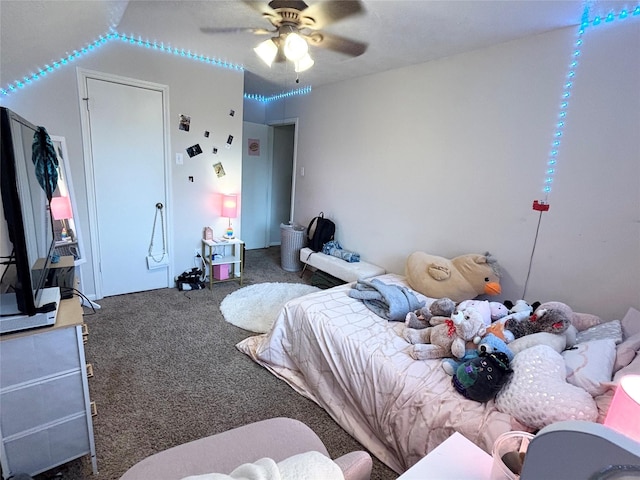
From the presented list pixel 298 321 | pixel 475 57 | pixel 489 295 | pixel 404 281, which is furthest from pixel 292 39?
pixel 489 295

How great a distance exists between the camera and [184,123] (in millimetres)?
3379

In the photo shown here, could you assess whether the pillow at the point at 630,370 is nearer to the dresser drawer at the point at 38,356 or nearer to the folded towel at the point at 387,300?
the folded towel at the point at 387,300

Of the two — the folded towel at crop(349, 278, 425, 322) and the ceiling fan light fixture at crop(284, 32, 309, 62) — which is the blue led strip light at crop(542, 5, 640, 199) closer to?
the folded towel at crop(349, 278, 425, 322)

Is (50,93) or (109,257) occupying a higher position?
(50,93)

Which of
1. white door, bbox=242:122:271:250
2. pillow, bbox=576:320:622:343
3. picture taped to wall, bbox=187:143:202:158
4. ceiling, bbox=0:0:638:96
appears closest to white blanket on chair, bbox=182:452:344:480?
pillow, bbox=576:320:622:343

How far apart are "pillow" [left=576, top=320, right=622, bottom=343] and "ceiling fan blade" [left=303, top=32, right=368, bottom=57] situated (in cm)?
241

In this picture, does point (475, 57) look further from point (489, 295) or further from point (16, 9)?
point (16, 9)

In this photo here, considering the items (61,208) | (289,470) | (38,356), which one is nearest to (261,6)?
(61,208)

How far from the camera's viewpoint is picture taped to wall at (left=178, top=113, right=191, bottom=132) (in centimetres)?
336

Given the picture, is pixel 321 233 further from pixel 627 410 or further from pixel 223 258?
pixel 627 410

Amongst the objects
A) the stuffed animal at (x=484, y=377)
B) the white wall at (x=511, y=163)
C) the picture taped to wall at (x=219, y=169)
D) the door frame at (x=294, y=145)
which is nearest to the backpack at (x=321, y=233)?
the white wall at (x=511, y=163)

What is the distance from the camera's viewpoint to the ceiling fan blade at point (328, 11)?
77.5 inches

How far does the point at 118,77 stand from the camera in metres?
2.94

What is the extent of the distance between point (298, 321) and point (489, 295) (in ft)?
5.07
